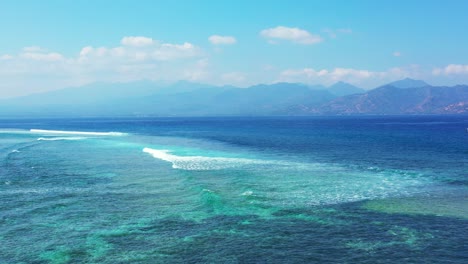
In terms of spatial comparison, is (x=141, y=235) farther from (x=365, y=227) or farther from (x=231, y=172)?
(x=231, y=172)

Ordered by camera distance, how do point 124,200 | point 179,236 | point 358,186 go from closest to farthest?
point 179,236 → point 124,200 → point 358,186

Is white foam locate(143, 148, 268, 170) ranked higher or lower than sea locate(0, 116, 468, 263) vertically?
higher

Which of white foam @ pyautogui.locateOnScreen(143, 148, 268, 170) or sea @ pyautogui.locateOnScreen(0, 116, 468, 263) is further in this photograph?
white foam @ pyautogui.locateOnScreen(143, 148, 268, 170)

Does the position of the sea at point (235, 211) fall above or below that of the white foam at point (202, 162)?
Answer: below

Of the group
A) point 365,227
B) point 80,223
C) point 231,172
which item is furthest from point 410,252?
point 231,172

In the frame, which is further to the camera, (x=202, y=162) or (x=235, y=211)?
(x=202, y=162)

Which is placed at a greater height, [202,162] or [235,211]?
[202,162]

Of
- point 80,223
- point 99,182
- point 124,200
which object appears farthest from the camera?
point 99,182

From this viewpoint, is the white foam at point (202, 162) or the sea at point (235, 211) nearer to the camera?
the sea at point (235, 211)
